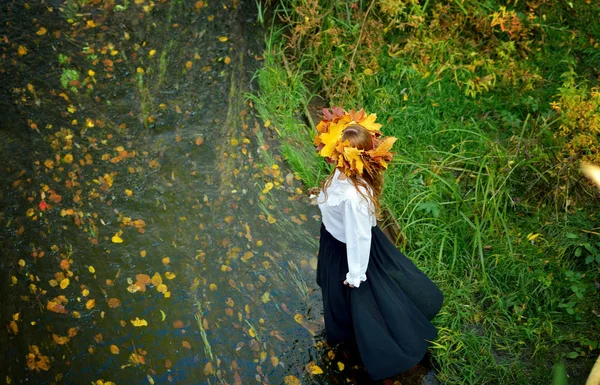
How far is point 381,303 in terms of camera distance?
3.32 meters

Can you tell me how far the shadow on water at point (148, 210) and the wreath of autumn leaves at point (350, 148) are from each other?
1577 millimetres

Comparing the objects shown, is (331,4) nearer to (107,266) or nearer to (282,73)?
(282,73)

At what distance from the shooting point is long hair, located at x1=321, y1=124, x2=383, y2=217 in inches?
116

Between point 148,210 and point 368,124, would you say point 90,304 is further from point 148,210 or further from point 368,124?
point 368,124

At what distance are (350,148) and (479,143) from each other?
97.0 inches

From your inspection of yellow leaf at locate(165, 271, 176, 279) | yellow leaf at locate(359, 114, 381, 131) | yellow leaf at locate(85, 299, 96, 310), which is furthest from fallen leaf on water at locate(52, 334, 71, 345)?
yellow leaf at locate(359, 114, 381, 131)

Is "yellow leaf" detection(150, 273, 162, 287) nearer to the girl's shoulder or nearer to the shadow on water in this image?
the shadow on water

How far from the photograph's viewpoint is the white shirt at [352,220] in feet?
9.80

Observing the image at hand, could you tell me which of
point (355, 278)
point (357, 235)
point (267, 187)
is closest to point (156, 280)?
point (267, 187)

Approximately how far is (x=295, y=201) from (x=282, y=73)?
144cm

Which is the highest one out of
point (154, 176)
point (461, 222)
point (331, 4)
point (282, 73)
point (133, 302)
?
point (331, 4)

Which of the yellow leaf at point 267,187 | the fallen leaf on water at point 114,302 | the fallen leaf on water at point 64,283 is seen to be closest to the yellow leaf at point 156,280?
the fallen leaf on water at point 114,302

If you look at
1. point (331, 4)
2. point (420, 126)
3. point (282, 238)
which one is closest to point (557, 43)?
point (420, 126)

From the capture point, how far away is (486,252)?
14.4 feet
